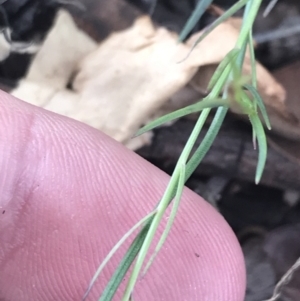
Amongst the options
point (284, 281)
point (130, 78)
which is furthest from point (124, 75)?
point (284, 281)

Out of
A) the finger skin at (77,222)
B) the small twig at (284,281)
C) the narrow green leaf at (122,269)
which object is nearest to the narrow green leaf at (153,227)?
the narrow green leaf at (122,269)

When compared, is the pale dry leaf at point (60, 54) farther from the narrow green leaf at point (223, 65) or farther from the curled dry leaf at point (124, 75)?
the narrow green leaf at point (223, 65)

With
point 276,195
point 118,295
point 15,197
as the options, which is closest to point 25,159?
point 15,197

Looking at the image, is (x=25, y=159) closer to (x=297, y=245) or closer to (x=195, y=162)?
(x=195, y=162)

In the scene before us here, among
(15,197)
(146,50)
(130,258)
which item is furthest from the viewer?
(146,50)

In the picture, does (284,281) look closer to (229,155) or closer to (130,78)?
(229,155)

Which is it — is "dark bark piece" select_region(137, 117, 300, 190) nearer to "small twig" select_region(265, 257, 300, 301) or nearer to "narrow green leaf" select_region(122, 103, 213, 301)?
"small twig" select_region(265, 257, 300, 301)
